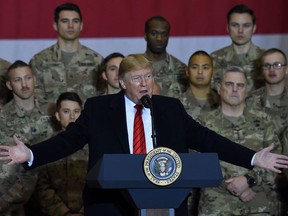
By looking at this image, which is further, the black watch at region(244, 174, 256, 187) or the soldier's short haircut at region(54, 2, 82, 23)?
the soldier's short haircut at region(54, 2, 82, 23)

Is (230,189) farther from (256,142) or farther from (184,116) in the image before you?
(184,116)

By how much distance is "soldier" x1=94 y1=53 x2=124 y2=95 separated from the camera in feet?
23.4

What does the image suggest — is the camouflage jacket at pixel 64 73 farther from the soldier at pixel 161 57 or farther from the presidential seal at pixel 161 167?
the presidential seal at pixel 161 167

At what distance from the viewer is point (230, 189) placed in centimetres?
641

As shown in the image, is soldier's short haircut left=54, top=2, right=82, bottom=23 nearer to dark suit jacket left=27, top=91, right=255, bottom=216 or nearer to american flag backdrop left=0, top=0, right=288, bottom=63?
american flag backdrop left=0, top=0, right=288, bottom=63

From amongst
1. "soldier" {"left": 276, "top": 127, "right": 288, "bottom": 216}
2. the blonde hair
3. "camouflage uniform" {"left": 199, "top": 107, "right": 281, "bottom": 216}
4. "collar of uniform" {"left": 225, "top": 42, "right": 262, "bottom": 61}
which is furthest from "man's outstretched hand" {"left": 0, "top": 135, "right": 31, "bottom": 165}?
"collar of uniform" {"left": 225, "top": 42, "right": 262, "bottom": 61}

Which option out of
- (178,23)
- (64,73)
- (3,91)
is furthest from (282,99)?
(3,91)

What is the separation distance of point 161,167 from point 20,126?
10.2 ft

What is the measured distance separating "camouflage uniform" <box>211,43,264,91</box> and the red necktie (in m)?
2.87

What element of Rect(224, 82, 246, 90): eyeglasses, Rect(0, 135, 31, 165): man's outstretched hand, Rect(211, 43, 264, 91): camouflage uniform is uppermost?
Rect(211, 43, 264, 91): camouflage uniform

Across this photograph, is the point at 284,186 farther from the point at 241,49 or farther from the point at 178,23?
the point at 178,23

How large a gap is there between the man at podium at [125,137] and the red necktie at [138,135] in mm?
16

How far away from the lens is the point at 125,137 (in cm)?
466

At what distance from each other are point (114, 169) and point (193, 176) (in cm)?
34
